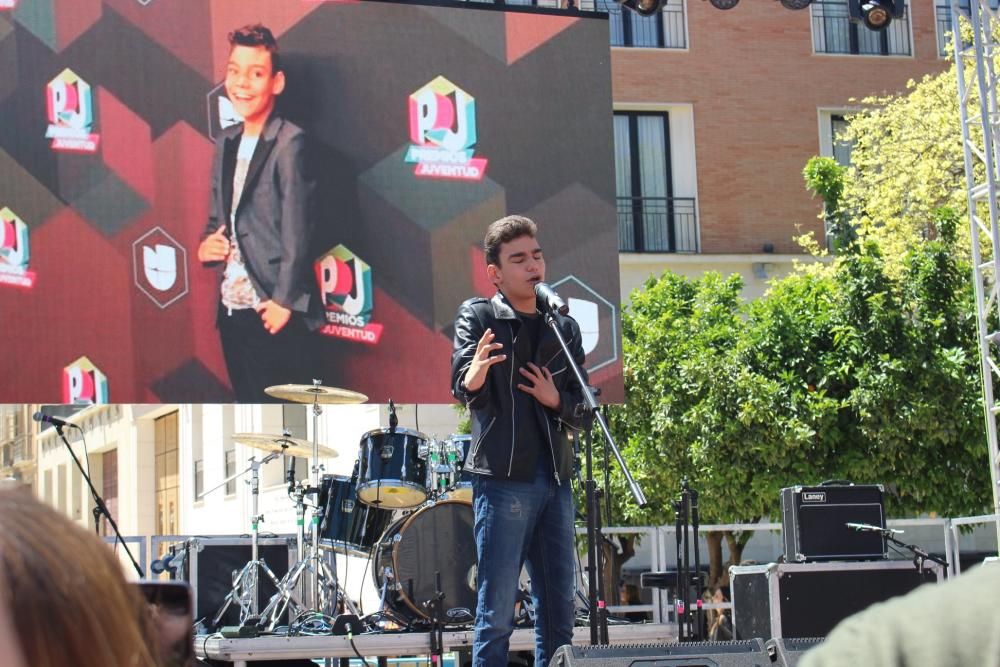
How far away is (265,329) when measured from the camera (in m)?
8.66

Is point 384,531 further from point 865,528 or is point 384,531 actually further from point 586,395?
point 586,395

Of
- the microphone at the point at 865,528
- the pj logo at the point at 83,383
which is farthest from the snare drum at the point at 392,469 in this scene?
the microphone at the point at 865,528

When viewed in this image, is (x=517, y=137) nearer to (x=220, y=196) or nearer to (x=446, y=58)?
(x=446, y=58)

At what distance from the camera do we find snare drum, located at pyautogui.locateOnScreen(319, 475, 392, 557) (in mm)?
7891

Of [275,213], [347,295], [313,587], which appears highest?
[275,213]

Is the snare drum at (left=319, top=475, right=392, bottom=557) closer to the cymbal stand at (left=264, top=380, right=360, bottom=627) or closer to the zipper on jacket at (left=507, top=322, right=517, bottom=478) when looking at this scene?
the cymbal stand at (left=264, top=380, right=360, bottom=627)

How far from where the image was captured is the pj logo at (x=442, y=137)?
9.10m

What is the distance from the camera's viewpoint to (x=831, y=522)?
6777 millimetres

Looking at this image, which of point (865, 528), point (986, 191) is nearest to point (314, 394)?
point (865, 528)

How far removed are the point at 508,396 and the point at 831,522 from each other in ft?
9.80

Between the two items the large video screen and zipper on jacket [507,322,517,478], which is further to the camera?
the large video screen

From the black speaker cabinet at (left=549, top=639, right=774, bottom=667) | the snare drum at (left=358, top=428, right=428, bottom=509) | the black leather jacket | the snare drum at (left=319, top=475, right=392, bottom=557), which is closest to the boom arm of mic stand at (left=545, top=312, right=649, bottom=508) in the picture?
the black leather jacket

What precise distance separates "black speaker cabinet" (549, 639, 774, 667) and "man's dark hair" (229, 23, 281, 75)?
619cm

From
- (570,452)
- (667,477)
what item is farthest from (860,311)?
(570,452)
